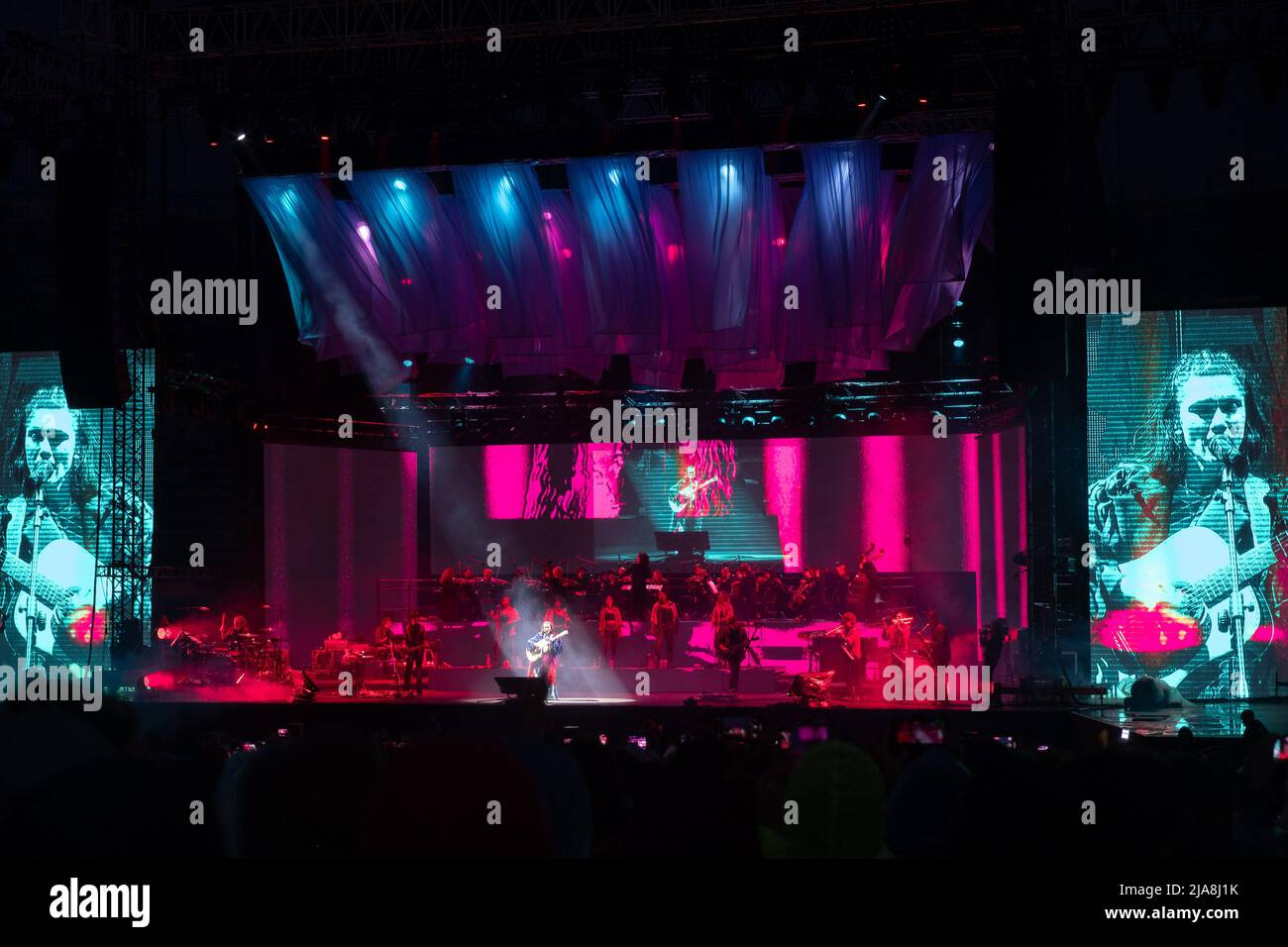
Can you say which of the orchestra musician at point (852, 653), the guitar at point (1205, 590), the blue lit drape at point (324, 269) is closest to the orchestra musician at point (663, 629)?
the orchestra musician at point (852, 653)

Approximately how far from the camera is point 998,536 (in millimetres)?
19547

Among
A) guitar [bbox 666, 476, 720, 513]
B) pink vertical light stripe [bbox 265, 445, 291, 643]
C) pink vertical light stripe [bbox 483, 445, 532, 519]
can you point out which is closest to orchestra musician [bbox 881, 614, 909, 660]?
guitar [bbox 666, 476, 720, 513]

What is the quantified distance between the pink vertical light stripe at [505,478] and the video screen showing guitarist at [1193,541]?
31.8ft

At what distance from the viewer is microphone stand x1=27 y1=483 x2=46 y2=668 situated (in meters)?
17.7

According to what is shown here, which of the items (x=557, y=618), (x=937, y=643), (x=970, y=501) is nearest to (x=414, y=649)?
(x=557, y=618)

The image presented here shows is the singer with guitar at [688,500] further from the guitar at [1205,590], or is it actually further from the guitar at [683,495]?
the guitar at [1205,590]

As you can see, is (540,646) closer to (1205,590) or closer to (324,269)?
(324,269)

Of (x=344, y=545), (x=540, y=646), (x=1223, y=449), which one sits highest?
(x=1223, y=449)

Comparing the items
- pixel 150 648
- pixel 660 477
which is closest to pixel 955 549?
pixel 660 477

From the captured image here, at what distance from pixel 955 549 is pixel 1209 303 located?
5814 millimetres

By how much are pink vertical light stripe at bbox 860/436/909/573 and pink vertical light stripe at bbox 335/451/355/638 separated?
8.21 meters

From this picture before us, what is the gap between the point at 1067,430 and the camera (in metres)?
13.8

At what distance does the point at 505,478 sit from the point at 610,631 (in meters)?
5.31

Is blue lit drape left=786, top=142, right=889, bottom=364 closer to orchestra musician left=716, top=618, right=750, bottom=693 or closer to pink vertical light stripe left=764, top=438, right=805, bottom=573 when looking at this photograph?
orchestra musician left=716, top=618, right=750, bottom=693
